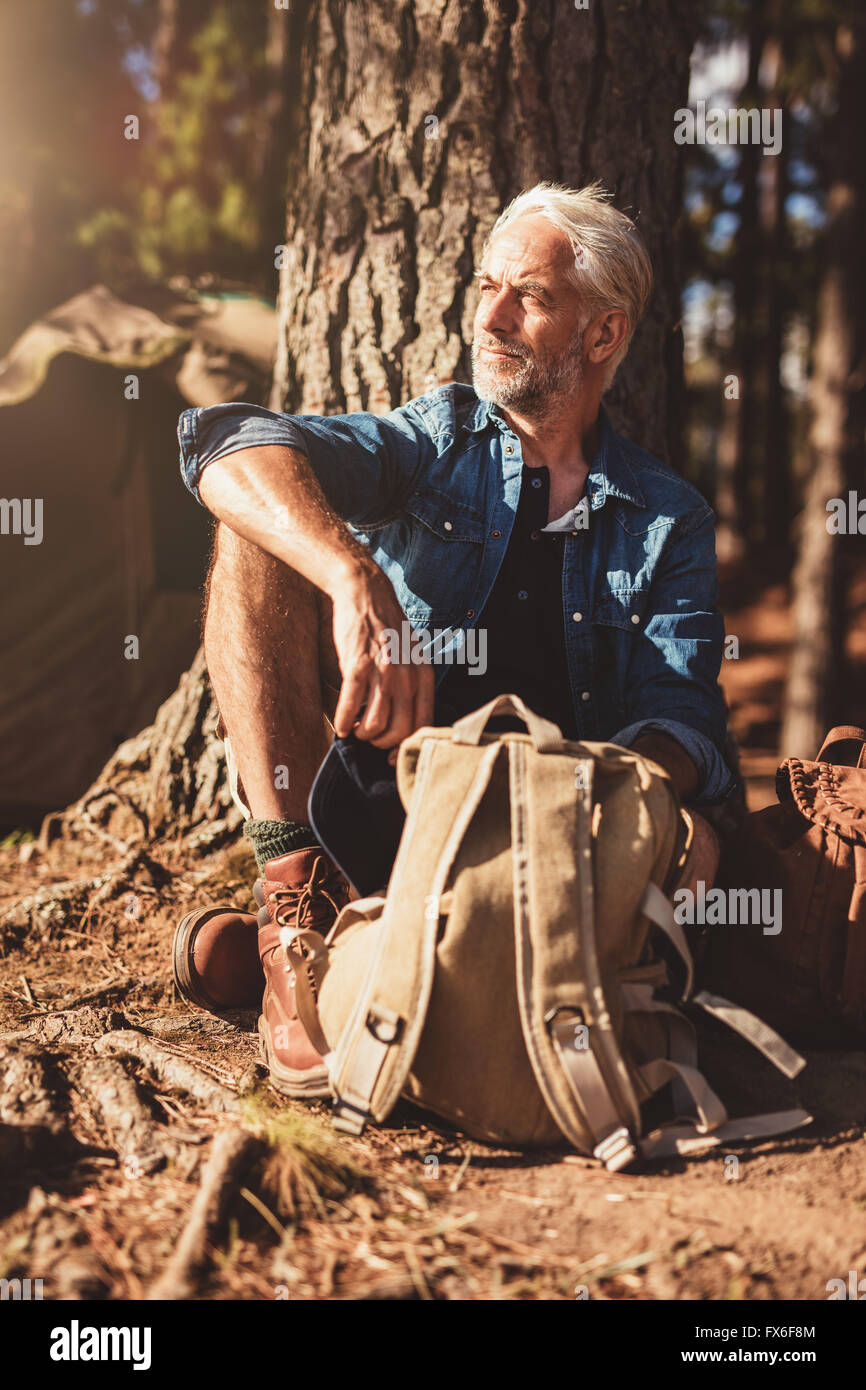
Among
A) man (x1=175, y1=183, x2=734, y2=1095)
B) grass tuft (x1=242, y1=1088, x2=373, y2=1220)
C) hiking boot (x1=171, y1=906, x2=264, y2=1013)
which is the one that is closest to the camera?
grass tuft (x1=242, y1=1088, x2=373, y2=1220)

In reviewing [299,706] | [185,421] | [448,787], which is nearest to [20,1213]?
[448,787]

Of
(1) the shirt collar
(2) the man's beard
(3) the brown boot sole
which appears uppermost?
(2) the man's beard

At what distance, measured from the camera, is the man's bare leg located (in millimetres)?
2391

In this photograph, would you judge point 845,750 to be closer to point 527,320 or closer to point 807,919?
point 807,919

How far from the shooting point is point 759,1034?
1976 mm

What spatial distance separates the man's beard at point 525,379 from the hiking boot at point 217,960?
4.78 feet

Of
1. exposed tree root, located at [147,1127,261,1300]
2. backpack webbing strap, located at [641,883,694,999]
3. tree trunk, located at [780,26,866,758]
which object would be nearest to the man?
backpack webbing strap, located at [641,883,694,999]

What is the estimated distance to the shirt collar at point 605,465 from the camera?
2.79 m

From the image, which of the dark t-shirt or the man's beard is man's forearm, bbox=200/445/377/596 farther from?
the man's beard

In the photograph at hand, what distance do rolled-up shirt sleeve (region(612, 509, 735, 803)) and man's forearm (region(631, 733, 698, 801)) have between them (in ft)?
0.04

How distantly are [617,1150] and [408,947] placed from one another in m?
0.50

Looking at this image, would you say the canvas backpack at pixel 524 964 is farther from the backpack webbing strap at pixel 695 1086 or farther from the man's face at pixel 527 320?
the man's face at pixel 527 320

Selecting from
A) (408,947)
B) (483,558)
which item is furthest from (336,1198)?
(483,558)
